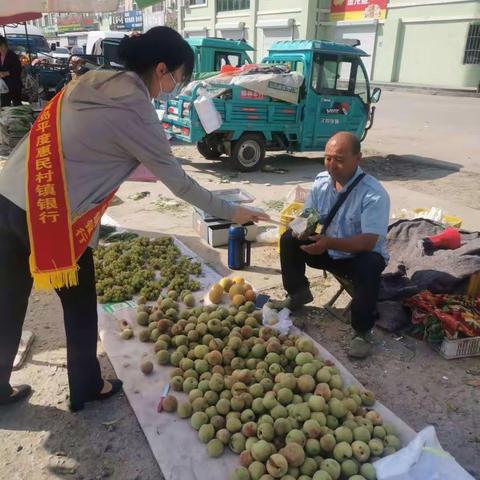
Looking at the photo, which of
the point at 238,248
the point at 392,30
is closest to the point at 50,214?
the point at 238,248

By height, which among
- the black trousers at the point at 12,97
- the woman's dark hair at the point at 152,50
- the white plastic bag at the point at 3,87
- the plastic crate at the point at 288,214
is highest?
the woman's dark hair at the point at 152,50

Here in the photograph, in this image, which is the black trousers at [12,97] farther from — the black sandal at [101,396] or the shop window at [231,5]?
the shop window at [231,5]

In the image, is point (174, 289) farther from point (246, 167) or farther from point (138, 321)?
point (246, 167)

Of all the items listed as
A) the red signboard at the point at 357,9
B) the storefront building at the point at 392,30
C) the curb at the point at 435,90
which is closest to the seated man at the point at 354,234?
the storefront building at the point at 392,30

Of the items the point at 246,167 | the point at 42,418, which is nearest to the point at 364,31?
the point at 246,167

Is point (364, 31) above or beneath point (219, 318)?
above

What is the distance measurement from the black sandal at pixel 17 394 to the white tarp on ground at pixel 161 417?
50 centimetres

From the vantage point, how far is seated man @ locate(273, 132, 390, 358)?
9.98ft

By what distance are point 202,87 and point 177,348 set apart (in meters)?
5.44

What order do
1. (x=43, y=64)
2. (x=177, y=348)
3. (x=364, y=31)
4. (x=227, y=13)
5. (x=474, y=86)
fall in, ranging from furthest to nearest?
(x=227, y=13), (x=364, y=31), (x=474, y=86), (x=43, y=64), (x=177, y=348)

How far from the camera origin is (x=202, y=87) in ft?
24.2

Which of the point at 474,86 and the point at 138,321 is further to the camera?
the point at 474,86

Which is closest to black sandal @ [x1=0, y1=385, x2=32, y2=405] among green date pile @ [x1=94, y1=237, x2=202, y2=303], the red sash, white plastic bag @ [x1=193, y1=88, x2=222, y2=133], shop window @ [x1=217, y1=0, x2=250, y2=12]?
the red sash

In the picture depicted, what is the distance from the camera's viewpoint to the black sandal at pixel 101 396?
2.53 meters
